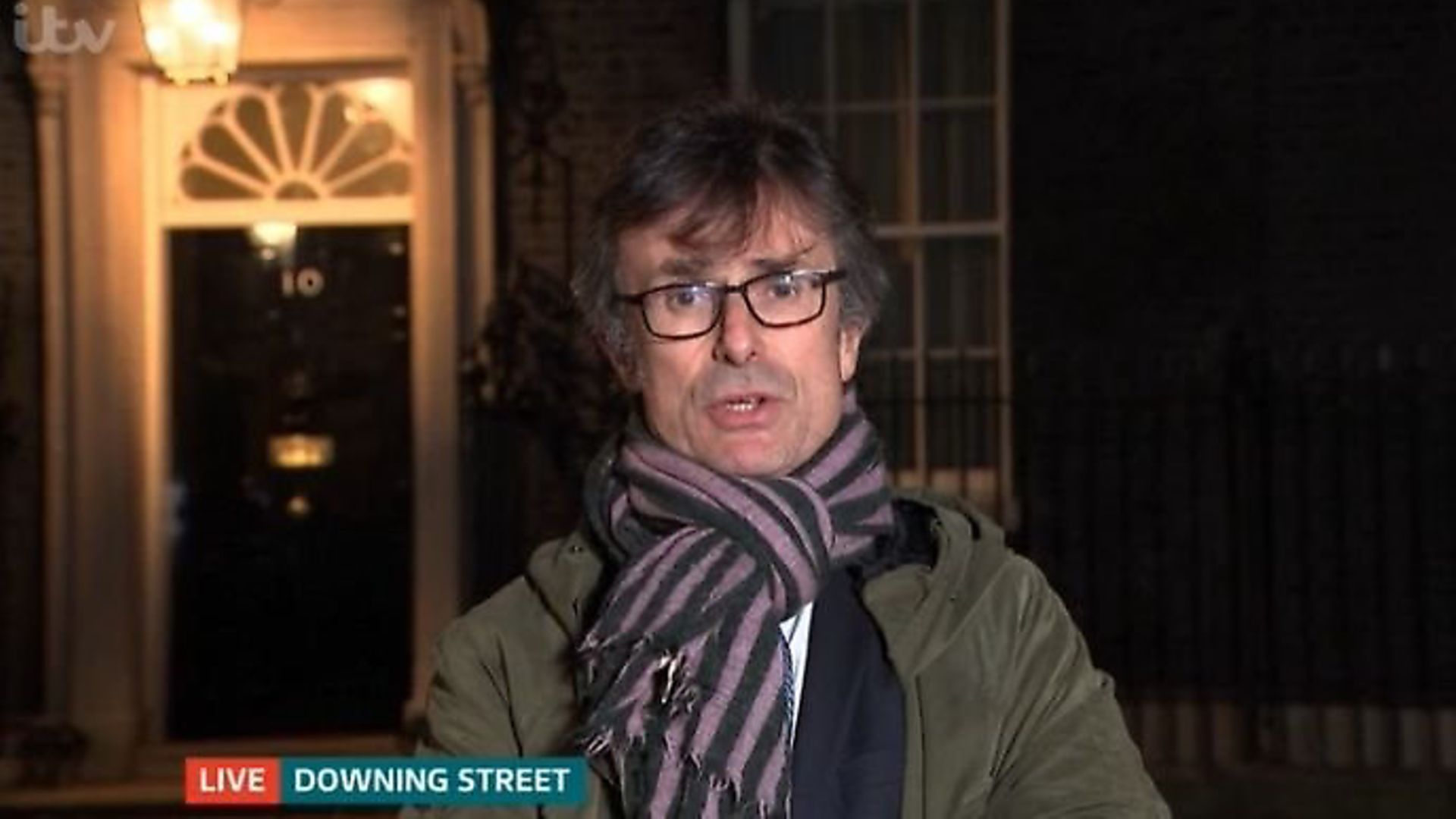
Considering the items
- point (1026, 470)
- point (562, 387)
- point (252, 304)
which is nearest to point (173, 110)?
point (252, 304)

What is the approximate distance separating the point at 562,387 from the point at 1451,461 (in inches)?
117

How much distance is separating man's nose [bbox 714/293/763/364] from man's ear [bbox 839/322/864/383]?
0.13 m

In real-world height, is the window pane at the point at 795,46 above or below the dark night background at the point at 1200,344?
above

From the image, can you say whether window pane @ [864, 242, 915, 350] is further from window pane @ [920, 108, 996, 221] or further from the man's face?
the man's face

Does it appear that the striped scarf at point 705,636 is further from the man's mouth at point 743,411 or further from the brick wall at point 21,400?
the brick wall at point 21,400

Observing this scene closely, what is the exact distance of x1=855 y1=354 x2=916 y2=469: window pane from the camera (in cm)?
789

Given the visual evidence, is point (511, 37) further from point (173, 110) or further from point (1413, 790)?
point (1413, 790)

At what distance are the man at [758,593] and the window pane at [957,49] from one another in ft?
21.0

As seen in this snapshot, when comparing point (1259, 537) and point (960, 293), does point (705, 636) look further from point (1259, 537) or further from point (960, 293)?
point (960, 293)

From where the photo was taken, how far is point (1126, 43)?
8156 millimetres

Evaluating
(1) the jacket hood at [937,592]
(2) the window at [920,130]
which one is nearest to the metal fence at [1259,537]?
(2) the window at [920,130]

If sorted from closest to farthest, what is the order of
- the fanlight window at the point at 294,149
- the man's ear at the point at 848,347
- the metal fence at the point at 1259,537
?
the man's ear at the point at 848,347 → the metal fence at the point at 1259,537 → the fanlight window at the point at 294,149

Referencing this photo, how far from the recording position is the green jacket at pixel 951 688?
2.06 metres

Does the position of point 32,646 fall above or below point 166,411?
below
